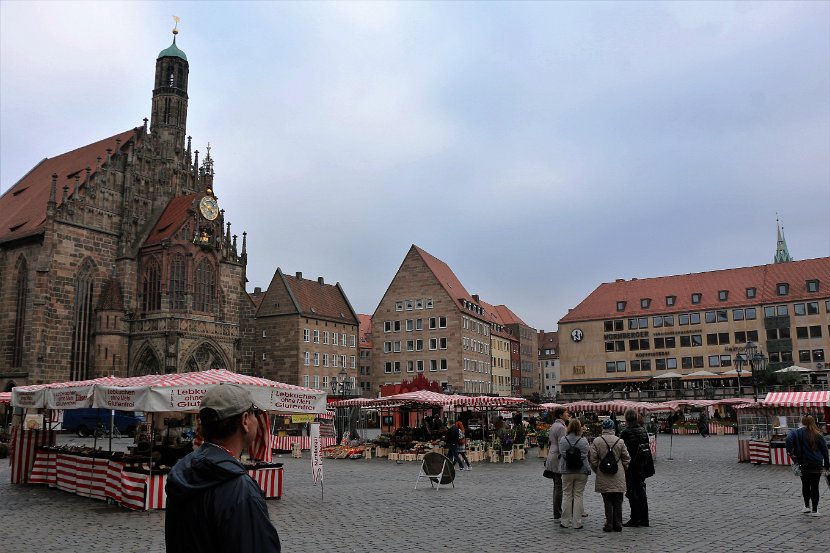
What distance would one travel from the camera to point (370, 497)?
15117 mm

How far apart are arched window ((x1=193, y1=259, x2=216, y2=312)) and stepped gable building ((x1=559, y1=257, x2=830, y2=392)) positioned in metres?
41.8

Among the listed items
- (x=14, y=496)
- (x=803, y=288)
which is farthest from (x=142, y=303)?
(x=803, y=288)

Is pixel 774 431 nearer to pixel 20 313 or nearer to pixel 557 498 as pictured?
pixel 557 498

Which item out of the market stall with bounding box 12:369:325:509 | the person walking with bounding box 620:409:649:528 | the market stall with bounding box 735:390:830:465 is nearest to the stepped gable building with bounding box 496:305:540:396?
the market stall with bounding box 735:390:830:465

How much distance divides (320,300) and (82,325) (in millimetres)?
28804

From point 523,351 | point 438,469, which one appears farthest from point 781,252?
point 438,469

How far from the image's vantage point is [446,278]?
253ft

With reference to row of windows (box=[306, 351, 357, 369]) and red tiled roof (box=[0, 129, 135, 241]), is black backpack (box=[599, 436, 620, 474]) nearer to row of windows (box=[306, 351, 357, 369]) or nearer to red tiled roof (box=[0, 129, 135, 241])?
red tiled roof (box=[0, 129, 135, 241])

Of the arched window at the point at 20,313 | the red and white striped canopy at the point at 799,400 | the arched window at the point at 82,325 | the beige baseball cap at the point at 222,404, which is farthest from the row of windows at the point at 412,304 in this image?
the beige baseball cap at the point at 222,404

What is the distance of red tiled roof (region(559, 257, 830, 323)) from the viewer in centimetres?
6712

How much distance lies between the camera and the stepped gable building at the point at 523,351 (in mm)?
101500

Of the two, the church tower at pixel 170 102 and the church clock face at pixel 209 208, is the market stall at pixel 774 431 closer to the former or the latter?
the church clock face at pixel 209 208

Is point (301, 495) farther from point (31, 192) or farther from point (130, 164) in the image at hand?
point (31, 192)

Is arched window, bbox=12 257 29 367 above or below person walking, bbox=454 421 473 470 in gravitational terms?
above
